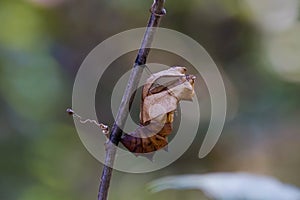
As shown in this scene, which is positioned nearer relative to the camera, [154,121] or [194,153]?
[154,121]

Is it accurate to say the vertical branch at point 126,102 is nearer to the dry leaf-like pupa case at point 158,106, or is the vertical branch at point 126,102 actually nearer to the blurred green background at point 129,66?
the dry leaf-like pupa case at point 158,106

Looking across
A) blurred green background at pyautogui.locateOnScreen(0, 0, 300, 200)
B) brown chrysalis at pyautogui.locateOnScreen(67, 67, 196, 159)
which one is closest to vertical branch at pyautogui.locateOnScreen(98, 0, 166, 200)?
brown chrysalis at pyautogui.locateOnScreen(67, 67, 196, 159)

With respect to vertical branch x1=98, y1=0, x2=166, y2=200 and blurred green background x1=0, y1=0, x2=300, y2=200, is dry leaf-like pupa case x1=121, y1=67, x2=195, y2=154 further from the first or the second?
blurred green background x1=0, y1=0, x2=300, y2=200

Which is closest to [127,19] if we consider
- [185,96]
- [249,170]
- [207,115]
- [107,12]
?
[107,12]

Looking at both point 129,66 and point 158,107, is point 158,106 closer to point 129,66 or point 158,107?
point 158,107

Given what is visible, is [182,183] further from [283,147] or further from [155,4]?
[283,147]

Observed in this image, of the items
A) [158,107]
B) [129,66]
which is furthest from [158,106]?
[129,66]
